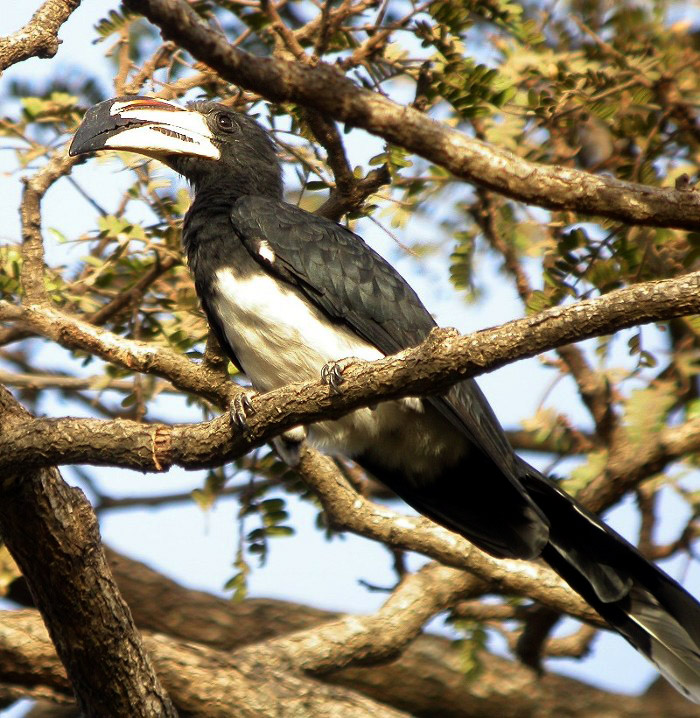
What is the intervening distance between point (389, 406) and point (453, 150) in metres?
1.38

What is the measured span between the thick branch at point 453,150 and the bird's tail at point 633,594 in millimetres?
1336

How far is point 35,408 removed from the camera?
19.5 ft

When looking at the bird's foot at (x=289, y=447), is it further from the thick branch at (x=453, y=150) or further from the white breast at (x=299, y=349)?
the thick branch at (x=453, y=150)

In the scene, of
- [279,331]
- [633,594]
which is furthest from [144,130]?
[633,594]

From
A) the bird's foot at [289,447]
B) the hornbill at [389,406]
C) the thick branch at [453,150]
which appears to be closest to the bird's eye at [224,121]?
the hornbill at [389,406]

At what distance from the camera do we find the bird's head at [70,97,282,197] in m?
4.41

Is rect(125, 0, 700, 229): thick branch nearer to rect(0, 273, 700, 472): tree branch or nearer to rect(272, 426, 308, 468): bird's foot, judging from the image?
rect(0, 273, 700, 472): tree branch

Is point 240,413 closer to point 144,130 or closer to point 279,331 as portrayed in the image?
point 279,331

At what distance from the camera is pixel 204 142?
4.75 metres

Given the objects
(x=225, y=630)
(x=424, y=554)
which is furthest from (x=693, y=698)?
(x=225, y=630)

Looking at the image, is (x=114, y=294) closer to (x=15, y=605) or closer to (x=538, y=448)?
(x=15, y=605)

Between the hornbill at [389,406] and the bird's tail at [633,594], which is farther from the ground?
the hornbill at [389,406]

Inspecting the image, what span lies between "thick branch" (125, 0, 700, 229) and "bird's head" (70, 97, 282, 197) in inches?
67.8

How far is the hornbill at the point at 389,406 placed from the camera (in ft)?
13.1
